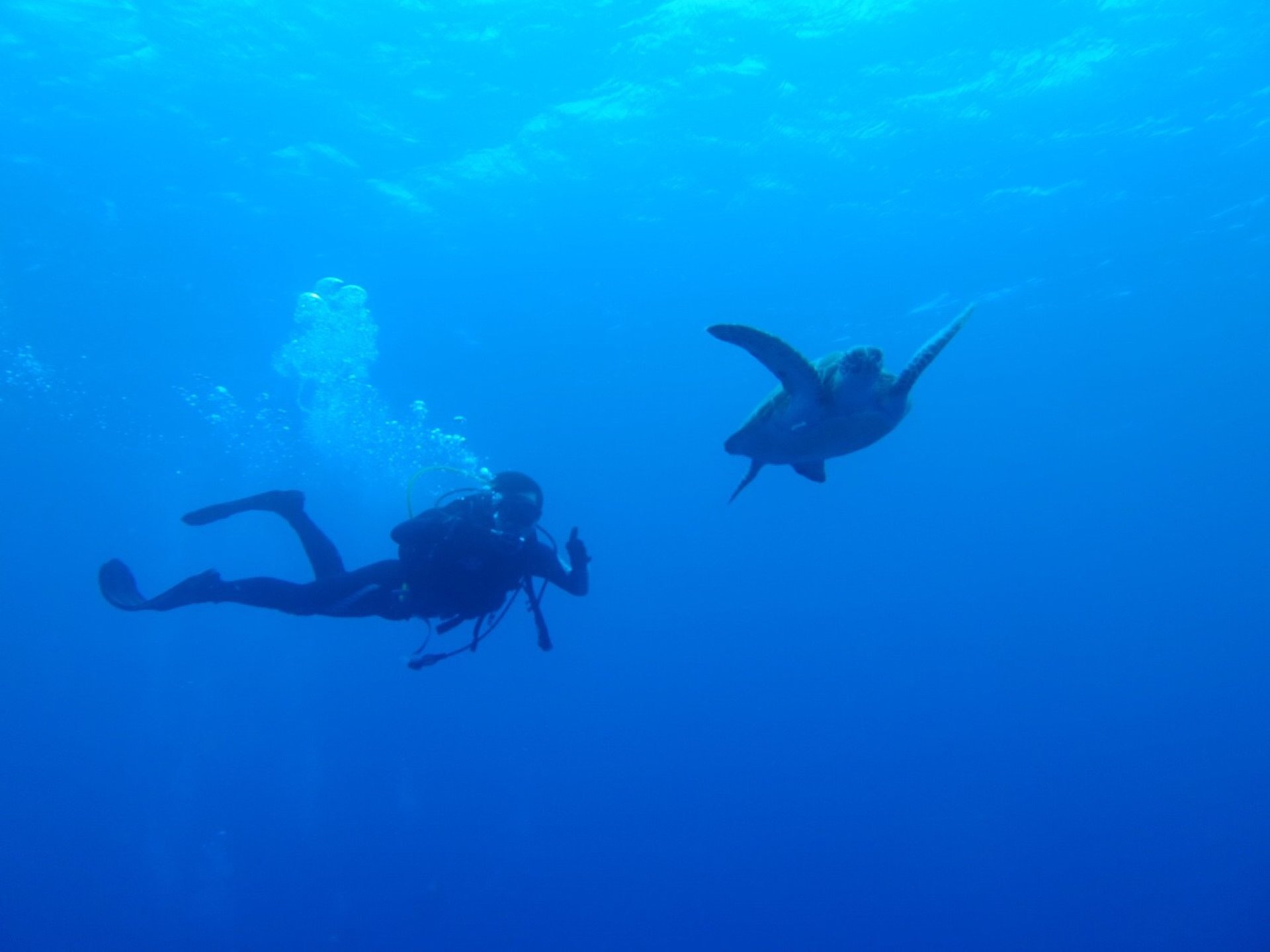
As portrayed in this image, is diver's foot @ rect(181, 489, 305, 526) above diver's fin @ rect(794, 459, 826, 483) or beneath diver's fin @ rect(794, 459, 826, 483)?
above

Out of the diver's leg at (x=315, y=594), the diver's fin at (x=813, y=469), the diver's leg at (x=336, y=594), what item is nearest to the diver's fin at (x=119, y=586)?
the diver's leg at (x=315, y=594)

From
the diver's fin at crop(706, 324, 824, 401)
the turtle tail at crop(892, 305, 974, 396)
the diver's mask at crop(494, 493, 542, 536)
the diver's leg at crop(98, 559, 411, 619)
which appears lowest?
the turtle tail at crop(892, 305, 974, 396)

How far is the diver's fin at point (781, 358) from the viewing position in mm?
3867

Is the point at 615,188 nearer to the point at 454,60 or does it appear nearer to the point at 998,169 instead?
the point at 454,60

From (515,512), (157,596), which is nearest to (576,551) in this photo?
(515,512)

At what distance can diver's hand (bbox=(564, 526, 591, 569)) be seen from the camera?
5.91 meters

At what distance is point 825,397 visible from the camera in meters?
4.39

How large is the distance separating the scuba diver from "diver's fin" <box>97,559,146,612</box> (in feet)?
0.06

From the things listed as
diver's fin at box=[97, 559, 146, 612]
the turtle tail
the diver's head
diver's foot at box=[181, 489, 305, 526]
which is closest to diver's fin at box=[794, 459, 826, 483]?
the turtle tail

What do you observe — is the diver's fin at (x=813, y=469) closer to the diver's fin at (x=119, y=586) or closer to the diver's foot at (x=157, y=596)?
the diver's foot at (x=157, y=596)

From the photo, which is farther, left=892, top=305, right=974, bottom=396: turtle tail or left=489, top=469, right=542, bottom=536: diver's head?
left=489, top=469, right=542, bottom=536: diver's head

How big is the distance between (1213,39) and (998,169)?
4.20 metres

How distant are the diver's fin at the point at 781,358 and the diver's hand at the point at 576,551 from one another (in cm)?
218

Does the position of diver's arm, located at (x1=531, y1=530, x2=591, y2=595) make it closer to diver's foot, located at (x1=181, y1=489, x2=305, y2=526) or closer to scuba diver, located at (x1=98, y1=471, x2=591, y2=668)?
scuba diver, located at (x1=98, y1=471, x2=591, y2=668)
